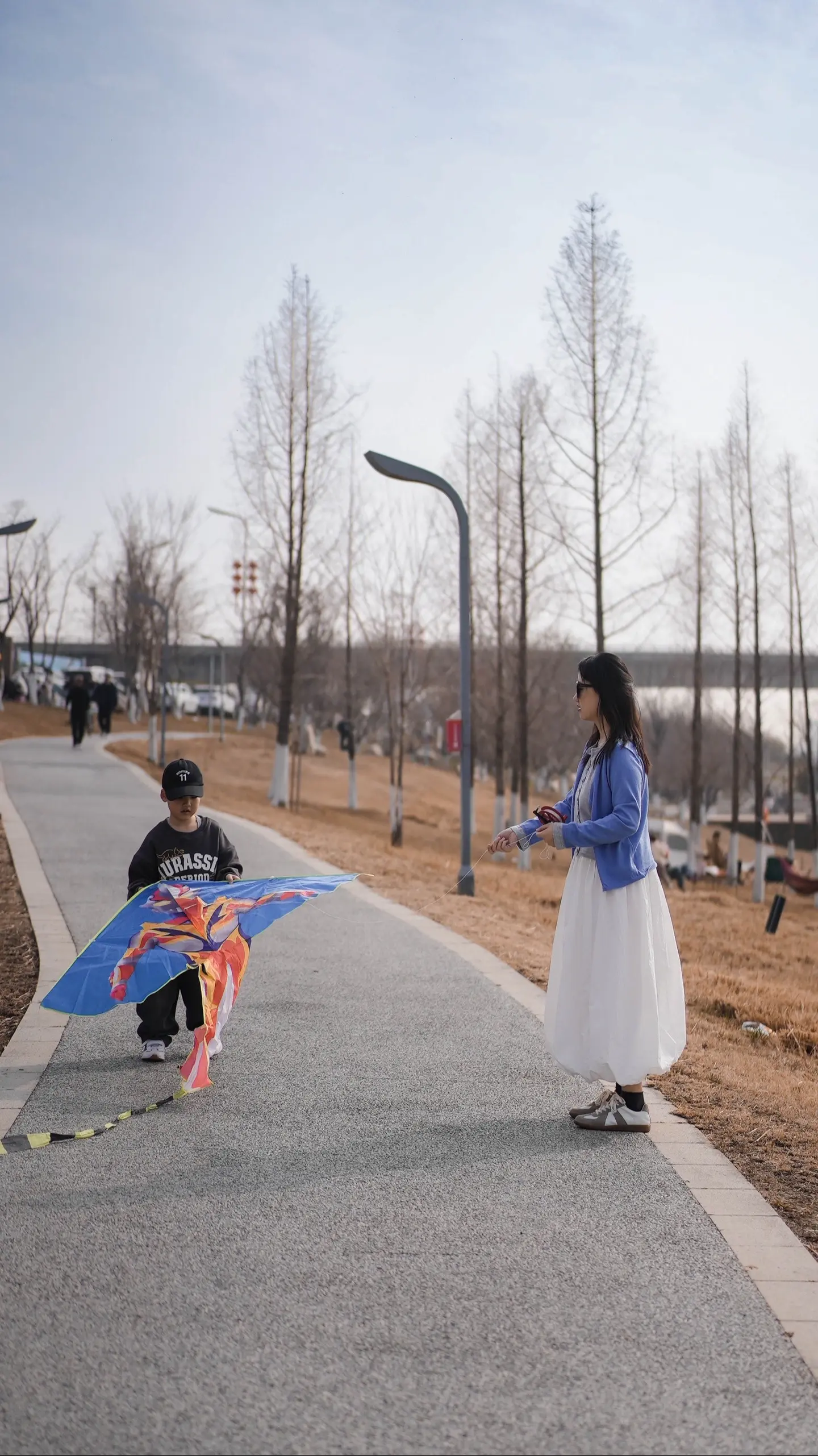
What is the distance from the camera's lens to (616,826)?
4.99m

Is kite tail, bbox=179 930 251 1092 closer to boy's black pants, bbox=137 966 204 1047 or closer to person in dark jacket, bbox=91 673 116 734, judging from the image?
boy's black pants, bbox=137 966 204 1047

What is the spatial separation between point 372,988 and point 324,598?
37989 mm

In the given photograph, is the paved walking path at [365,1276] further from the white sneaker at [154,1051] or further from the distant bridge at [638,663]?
the distant bridge at [638,663]

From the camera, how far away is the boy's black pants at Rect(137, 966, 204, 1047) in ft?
19.6

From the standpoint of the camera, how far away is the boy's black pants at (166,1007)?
235 inches

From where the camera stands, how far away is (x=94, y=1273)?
142 inches

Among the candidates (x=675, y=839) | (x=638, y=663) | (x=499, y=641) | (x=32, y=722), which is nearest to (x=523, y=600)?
(x=499, y=641)

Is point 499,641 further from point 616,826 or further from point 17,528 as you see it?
point 616,826

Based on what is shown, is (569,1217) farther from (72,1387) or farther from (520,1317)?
(72,1387)

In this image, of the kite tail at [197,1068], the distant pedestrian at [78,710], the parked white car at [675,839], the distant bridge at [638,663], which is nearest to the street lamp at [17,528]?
the distant pedestrian at [78,710]

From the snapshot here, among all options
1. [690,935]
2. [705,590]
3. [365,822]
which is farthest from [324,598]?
[690,935]

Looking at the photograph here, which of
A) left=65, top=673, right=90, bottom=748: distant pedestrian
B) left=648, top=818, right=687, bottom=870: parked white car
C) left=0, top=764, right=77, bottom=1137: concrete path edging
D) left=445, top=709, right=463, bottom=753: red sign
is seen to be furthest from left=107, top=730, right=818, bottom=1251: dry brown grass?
left=648, top=818, right=687, bottom=870: parked white car

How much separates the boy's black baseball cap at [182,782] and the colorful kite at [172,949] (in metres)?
0.39

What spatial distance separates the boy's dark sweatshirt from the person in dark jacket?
1329 inches
